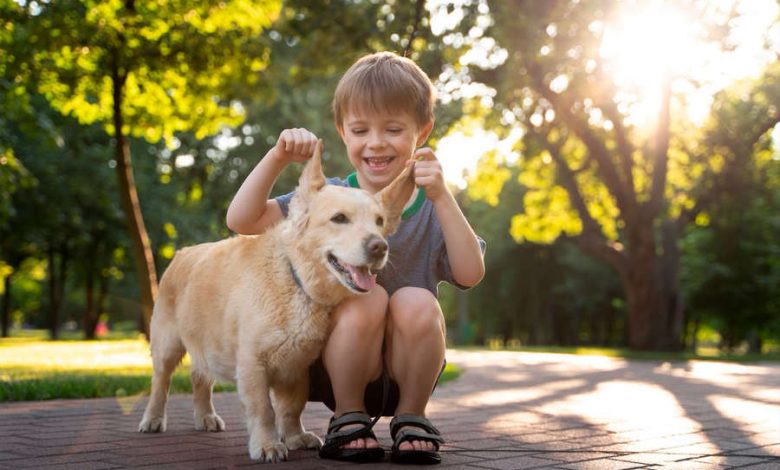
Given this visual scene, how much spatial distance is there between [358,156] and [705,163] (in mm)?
19923

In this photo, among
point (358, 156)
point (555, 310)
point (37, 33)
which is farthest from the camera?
point (555, 310)

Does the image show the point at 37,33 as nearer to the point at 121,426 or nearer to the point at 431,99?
the point at 121,426

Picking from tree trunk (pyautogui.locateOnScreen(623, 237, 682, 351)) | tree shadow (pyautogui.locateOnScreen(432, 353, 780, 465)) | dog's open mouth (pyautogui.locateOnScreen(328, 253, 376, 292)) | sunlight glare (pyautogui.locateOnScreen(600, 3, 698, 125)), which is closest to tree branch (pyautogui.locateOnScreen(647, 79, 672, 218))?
sunlight glare (pyautogui.locateOnScreen(600, 3, 698, 125))

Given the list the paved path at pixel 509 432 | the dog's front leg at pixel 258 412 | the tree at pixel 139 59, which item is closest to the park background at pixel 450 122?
the tree at pixel 139 59

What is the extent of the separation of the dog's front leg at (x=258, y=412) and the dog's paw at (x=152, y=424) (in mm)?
1150

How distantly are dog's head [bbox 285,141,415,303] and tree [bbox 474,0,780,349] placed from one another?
11834mm

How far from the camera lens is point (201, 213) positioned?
29.7 m

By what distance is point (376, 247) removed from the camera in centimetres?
343

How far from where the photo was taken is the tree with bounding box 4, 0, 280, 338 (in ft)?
38.1

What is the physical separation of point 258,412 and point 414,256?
3.43ft

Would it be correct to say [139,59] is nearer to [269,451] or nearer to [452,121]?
[452,121]

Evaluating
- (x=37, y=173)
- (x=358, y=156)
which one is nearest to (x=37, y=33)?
(x=358, y=156)

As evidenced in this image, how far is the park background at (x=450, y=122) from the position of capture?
1260 cm

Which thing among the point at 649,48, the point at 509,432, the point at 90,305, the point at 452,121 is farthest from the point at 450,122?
the point at 90,305
